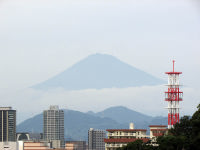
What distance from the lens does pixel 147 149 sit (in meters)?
160

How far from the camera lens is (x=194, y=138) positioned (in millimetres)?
136750

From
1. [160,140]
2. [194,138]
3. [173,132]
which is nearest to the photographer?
[194,138]

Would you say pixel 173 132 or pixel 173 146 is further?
pixel 173 132

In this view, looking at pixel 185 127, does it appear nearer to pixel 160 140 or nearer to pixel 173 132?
pixel 173 132

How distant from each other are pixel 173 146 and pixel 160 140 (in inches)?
151

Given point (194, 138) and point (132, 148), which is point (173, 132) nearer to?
point (132, 148)

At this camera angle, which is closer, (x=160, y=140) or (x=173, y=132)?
(x=160, y=140)

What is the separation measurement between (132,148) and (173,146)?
23.3m

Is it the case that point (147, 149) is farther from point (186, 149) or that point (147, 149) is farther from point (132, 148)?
point (186, 149)

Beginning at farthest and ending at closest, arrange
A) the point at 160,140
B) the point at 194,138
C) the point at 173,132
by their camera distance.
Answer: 1. the point at 173,132
2. the point at 160,140
3. the point at 194,138

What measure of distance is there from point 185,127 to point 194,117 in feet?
64.2

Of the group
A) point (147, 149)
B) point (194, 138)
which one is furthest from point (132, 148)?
point (194, 138)

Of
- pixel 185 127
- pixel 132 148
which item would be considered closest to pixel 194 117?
pixel 185 127

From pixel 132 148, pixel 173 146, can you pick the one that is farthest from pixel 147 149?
pixel 173 146
